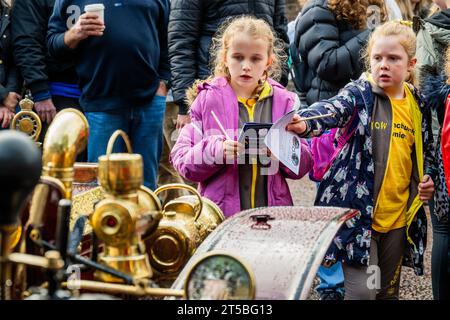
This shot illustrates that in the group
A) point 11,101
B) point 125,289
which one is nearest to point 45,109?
point 11,101

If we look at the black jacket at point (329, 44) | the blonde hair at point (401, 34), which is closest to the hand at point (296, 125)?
the blonde hair at point (401, 34)

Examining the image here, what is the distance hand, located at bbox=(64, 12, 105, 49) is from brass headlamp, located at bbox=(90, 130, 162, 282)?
249 cm

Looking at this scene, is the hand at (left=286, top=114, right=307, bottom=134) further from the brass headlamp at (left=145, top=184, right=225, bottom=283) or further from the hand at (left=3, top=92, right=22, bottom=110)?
the hand at (left=3, top=92, right=22, bottom=110)

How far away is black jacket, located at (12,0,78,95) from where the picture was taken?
4523 millimetres

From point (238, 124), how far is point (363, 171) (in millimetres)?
569

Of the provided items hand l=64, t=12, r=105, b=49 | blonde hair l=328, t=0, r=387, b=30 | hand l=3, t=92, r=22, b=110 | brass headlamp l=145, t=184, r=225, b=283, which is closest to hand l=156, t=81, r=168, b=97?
hand l=64, t=12, r=105, b=49

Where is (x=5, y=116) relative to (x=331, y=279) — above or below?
above

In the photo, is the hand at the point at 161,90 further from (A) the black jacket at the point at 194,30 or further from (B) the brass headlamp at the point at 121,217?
(B) the brass headlamp at the point at 121,217

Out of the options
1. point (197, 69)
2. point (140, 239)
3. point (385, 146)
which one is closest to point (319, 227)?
point (140, 239)

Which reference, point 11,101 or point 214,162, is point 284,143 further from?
point 11,101

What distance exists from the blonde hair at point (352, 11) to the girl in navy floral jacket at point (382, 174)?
0.75 meters

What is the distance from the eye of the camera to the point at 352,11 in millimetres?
4129

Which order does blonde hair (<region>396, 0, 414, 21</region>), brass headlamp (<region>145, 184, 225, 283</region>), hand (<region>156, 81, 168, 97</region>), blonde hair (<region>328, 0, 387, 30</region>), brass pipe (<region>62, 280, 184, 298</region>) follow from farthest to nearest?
blonde hair (<region>396, 0, 414, 21</region>)
hand (<region>156, 81, 168, 97</region>)
blonde hair (<region>328, 0, 387, 30</region>)
brass headlamp (<region>145, 184, 225, 283</region>)
brass pipe (<region>62, 280, 184, 298</region>)

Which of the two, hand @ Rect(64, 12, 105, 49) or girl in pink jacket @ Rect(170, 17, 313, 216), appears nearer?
girl in pink jacket @ Rect(170, 17, 313, 216)
